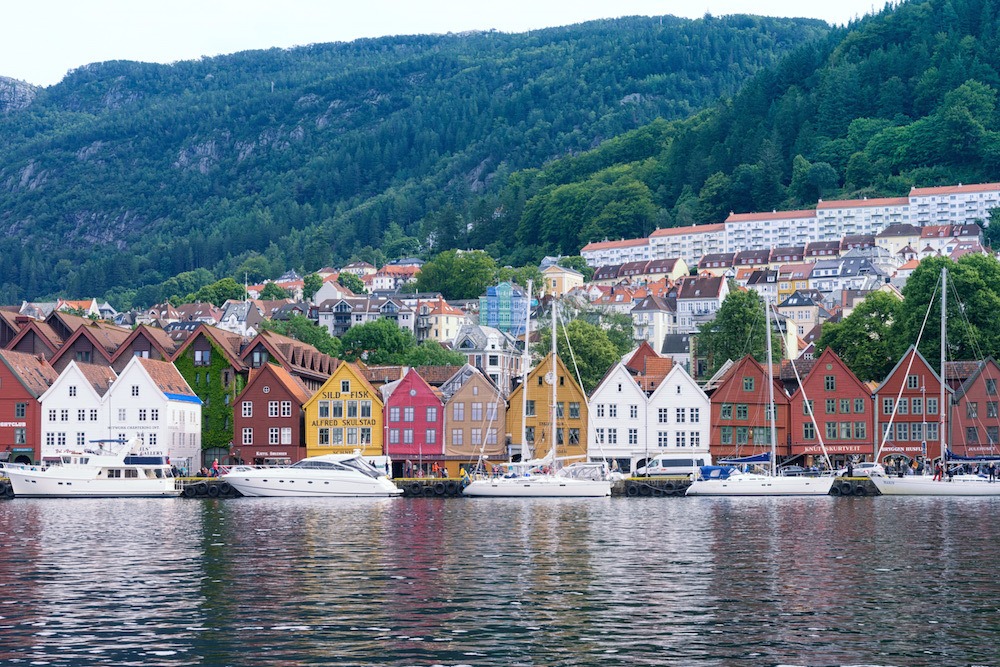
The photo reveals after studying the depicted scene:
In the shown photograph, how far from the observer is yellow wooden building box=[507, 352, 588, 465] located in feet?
365

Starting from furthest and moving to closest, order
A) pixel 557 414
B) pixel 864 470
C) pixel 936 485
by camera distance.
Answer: pixel 557 414
pixel 864 470
pixel 936 485

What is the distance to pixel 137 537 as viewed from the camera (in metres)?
58.9

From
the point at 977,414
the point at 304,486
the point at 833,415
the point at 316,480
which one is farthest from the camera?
the point at 833,415

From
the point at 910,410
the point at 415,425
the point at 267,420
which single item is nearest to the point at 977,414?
the point at 910,410

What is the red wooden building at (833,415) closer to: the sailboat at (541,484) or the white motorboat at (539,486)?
the sailboat at (541,484)

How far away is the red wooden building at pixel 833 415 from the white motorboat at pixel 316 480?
38003 mm

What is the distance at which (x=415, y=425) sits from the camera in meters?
113

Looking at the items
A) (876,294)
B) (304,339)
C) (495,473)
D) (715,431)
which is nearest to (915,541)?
(495,473)

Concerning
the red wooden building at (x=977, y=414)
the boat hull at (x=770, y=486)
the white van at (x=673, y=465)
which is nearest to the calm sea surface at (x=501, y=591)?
the boat hull at (x=770, y=486)

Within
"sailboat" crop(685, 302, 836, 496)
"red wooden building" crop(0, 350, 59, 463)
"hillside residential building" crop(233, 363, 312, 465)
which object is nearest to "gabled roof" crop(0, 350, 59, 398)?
A: "red wooden building" crop(0, 350, 59, 463)

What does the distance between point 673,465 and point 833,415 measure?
17.5 meters

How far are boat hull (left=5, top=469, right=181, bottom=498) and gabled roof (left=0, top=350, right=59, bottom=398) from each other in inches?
727

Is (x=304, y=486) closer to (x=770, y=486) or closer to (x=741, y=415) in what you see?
(x=770, y=486)

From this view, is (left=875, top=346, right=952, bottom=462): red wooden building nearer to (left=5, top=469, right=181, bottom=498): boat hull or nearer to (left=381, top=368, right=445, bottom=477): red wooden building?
(left=381, top=368, right=445, bottom=477): red wooden building
